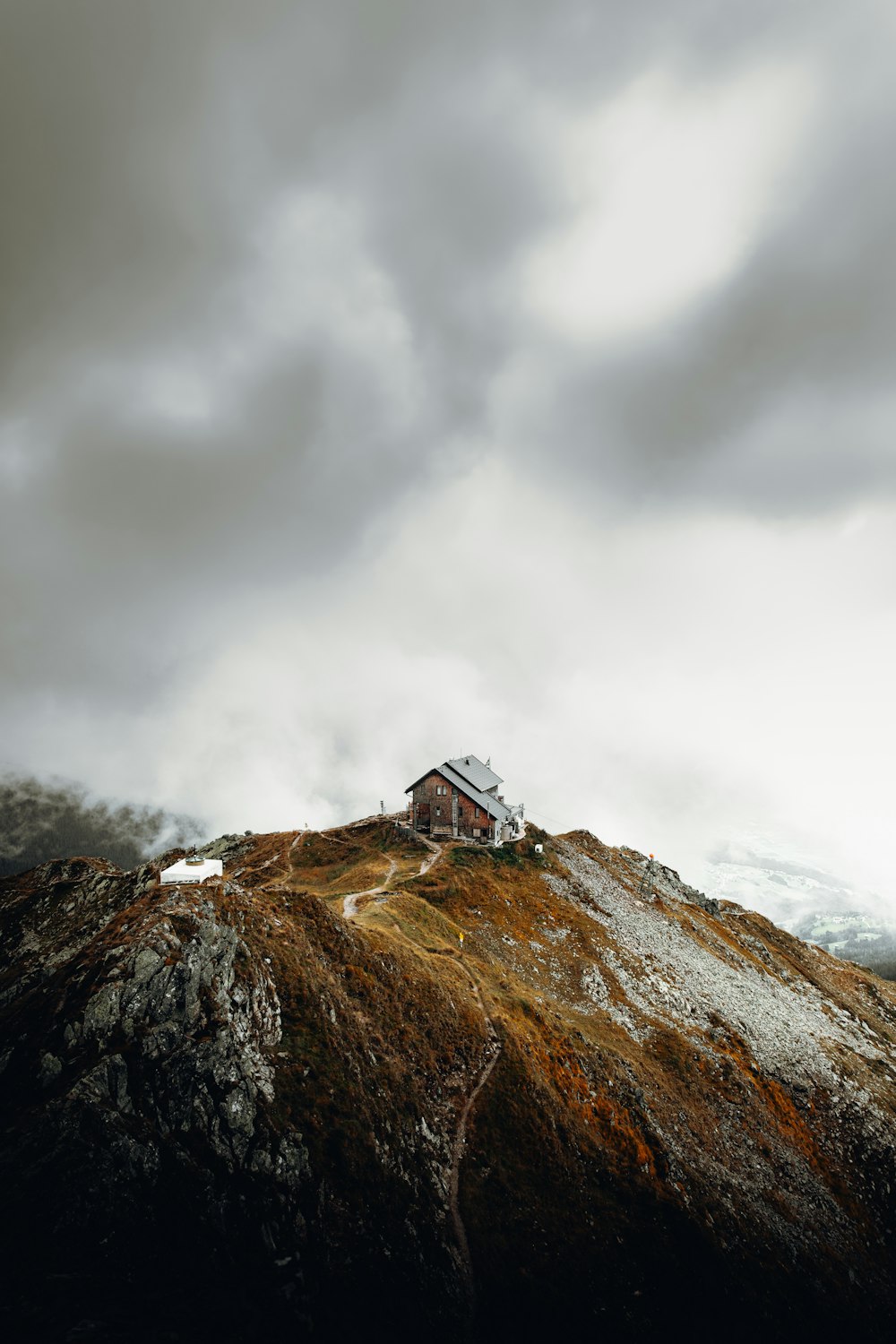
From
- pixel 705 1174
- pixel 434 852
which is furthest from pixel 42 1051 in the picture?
pixel 434 852

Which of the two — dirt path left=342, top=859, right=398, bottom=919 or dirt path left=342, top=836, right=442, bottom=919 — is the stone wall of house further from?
dirt path left=342, top=859, right=398, bottom=919

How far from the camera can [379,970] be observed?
35.9m

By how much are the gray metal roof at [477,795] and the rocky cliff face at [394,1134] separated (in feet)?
78.5

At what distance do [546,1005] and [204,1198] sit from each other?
1336 inches

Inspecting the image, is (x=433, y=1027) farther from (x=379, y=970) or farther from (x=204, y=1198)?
(x=204, y=1198)

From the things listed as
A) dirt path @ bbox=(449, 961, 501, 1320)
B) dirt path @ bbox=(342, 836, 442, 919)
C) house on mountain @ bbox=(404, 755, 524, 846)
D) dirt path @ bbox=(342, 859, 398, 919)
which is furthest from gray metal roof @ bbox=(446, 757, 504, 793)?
dirt path @ bbox=(449, 961, 501, 1320)

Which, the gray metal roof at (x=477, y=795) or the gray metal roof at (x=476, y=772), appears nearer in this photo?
the gray metal roof at (x=477, y=795)

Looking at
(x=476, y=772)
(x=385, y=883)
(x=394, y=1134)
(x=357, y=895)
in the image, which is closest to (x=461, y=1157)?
(x=394, y=1134)

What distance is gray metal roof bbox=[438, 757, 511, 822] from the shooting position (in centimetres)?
8034

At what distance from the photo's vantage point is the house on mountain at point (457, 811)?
80.1m

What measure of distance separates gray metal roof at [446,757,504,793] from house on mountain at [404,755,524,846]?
1.28 m

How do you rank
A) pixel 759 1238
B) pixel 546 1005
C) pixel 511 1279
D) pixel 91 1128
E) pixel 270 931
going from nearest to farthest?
1. pixel 91 1128
2. pixel 511 1279
3. pixel 270 931
4. pixel 759 1238
5. pixel 546 1005

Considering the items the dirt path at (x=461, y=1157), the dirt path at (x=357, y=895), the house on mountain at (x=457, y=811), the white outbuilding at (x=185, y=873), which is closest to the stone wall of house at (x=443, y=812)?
the house on mountain at (x=457, y=811)

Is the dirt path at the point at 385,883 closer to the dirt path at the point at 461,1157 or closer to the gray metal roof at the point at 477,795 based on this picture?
the gray metal roof at the point at 477,795
